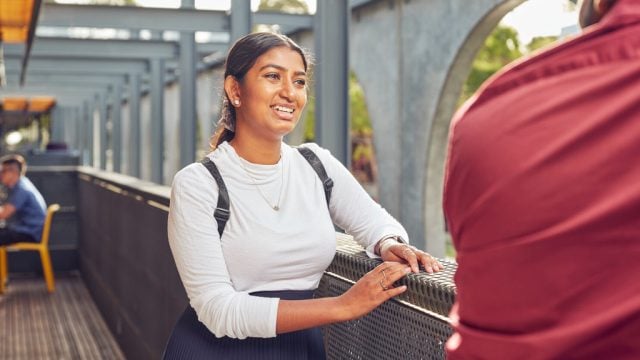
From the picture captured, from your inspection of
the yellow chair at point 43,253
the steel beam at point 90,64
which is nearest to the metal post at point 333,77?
the yellow chair at point 43,253

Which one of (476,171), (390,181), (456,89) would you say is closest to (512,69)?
(476,171)

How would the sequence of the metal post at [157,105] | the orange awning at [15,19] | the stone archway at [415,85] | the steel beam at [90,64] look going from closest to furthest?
the orange awning at [15,19] < the stone archway at [415,85] < the metal post at [157,105] < the steel beam at [90,64]

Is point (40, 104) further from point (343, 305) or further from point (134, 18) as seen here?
point (343, 305)

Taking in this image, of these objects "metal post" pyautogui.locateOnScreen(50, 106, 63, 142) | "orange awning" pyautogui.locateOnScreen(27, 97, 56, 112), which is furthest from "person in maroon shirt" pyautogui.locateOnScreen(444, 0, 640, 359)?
"metal post" pyautogui.locateOnScreen(50, 106, 63, 142)

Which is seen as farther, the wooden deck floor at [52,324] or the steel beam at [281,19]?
the steel beam at [281,19]

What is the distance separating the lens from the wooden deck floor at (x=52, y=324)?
698 cm

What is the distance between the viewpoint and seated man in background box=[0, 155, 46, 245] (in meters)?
9.64

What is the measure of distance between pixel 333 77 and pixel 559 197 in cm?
556

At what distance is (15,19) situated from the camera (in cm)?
1046

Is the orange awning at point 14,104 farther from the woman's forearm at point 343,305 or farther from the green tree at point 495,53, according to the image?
the woman's forearm at point 343,305

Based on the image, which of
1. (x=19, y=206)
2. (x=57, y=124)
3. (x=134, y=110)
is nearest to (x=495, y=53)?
(x=57, y=124)

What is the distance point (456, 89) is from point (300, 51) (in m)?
12.6

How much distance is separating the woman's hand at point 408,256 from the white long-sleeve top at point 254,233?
0.08m

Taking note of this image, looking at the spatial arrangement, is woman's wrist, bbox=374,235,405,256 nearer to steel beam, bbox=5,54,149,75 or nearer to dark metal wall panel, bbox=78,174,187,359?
dark metal wall panel, bbox=78,174,187,359
